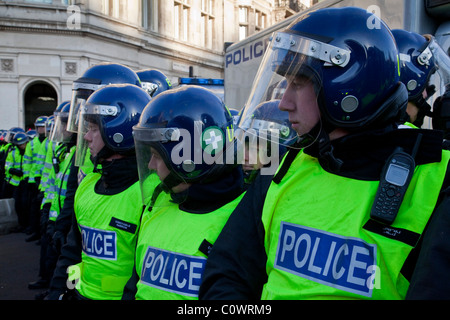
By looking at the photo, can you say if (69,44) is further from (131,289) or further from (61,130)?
(131,289)

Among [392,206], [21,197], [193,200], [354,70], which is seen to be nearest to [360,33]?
[354,70]

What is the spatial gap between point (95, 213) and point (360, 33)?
5.78 feet

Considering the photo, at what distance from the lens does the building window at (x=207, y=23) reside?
76.2 ft

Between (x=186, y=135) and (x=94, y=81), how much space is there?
2.12 metres

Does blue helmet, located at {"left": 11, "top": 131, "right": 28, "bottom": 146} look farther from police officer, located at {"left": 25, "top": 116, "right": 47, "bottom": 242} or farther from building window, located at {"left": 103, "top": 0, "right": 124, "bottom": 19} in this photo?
building window, located at {"left": 103, "top": 0, "right": 124, "bottom": 19}

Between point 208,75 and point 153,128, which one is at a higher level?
point 208,75

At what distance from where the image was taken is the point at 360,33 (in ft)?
4.71

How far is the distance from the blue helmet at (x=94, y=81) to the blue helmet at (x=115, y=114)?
37.3 inches

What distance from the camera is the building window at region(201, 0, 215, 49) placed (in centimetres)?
2323

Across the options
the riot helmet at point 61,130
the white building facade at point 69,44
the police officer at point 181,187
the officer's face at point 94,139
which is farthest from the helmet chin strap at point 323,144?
the white building facade at point 69,44

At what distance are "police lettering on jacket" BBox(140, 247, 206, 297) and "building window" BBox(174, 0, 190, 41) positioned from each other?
21.1 meters

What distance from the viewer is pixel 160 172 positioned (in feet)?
6.94

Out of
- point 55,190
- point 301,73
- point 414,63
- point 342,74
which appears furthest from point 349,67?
point 55,190

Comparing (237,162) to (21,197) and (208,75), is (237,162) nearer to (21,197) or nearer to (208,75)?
(21,197)
